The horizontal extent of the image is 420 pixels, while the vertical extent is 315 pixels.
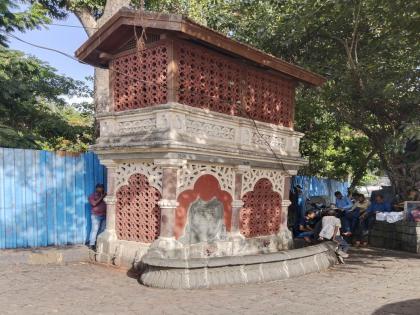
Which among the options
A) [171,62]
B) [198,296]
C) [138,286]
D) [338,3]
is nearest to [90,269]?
[138,286]

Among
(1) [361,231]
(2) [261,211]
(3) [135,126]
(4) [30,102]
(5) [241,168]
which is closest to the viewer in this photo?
(3) [135,126]

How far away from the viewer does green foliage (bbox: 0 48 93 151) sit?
12414 millimetres

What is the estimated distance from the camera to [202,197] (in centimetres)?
836

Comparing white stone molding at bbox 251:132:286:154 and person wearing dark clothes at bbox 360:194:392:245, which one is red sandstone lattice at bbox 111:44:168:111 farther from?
person wearing dark clothes at bbox 360:194:392:245

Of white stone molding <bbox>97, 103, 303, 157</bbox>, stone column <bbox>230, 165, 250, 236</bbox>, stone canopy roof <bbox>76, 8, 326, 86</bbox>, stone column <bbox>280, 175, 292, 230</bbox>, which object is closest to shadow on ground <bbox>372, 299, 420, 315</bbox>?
stone column <bbox>230, 165, 250, 236</bbox>

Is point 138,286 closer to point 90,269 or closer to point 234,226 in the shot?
point 90,269

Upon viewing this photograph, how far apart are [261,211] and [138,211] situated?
10.1 feet

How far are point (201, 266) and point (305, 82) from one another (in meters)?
5.73

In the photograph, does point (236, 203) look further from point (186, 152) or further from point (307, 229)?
point (307, 229)

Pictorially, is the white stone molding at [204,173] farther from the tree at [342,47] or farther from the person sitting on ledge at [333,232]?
the tree at [342,47]

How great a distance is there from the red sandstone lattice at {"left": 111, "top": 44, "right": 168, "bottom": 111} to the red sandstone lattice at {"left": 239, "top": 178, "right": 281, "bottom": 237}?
313cm

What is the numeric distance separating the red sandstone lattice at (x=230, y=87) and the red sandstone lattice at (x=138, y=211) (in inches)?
74.2

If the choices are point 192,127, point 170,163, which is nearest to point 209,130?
point 192,127

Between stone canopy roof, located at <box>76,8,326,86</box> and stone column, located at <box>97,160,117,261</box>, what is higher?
stone canopy roof, located at <box>76,8,326,86</box>
